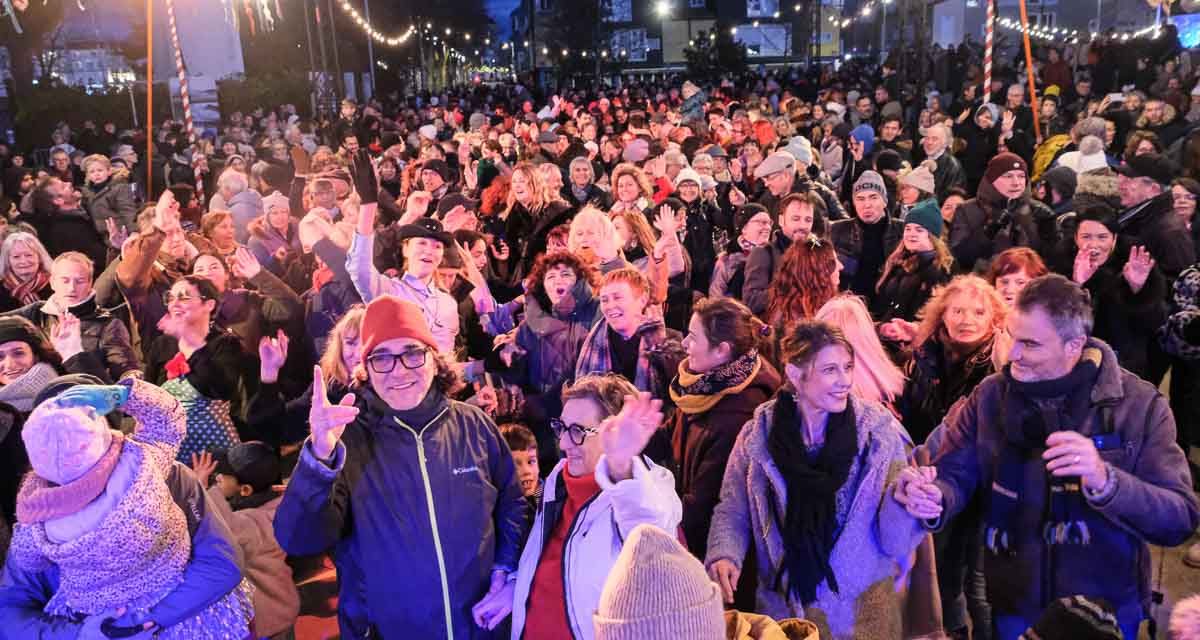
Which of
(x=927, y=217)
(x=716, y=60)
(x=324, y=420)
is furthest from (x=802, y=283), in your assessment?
(x=716, y=60)

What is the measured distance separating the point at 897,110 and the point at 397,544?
521 inches

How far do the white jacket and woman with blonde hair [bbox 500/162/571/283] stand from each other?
4675 millimetres

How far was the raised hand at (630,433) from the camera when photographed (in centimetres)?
254

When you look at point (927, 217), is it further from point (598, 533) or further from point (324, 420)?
point (324, 420)

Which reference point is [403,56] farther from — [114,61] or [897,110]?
[897,110]

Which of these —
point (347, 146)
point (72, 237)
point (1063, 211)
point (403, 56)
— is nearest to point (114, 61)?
point (403, 56)

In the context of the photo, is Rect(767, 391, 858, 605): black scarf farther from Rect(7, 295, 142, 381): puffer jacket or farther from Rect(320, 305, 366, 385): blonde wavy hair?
Rect(7, 295, 142, 381): puffer jacket

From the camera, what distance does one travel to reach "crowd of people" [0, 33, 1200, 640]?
2.57 metres

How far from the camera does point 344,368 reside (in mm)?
3682

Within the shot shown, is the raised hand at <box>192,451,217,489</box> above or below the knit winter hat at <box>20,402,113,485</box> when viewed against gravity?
below

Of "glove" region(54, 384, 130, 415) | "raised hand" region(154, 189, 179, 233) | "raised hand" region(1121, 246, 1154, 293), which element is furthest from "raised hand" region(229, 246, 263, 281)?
"raised hand" region(1121, 246, 1154, 293)

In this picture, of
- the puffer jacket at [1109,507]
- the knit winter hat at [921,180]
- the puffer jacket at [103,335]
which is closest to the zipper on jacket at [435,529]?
the puffer jacket at [1109,507]

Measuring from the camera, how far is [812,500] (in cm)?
282

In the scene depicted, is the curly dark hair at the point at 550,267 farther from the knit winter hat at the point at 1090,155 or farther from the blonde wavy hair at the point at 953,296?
the knit winter hat at the point at 1090,155
